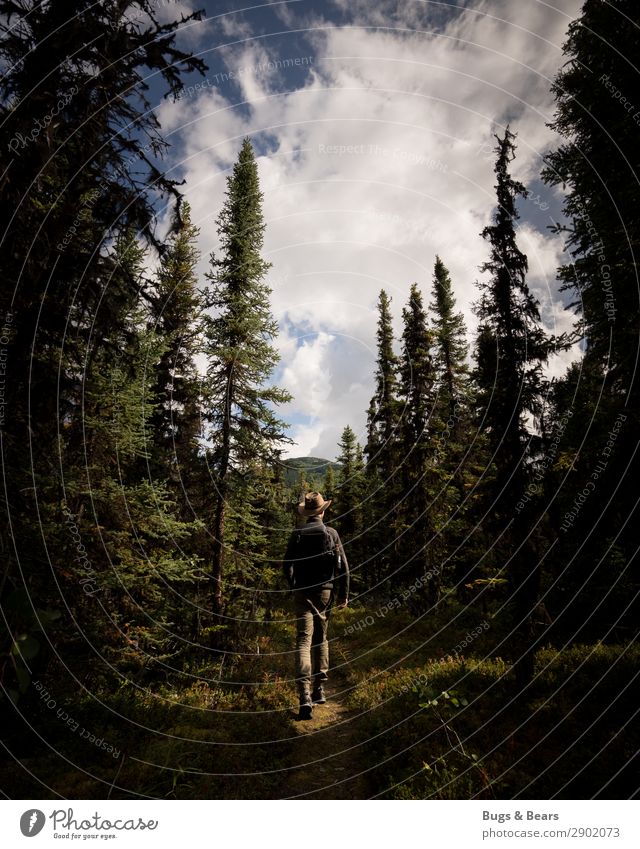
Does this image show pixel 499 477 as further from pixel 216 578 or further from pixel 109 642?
pixel 109 642

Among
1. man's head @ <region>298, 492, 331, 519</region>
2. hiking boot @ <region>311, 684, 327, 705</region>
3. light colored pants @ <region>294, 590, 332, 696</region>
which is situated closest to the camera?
light colored pants @ <region>294, 590, 332, 696</region>

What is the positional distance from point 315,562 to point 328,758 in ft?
9.59

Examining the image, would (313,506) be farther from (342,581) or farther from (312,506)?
(342,581)

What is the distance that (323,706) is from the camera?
8.42 m

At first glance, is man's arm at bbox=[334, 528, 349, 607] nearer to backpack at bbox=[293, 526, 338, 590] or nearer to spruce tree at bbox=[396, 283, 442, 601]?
backpack at bbox=[293, 526, 338, 590]

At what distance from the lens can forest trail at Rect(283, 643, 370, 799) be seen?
5.04m

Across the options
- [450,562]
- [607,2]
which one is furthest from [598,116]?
[450,562]
